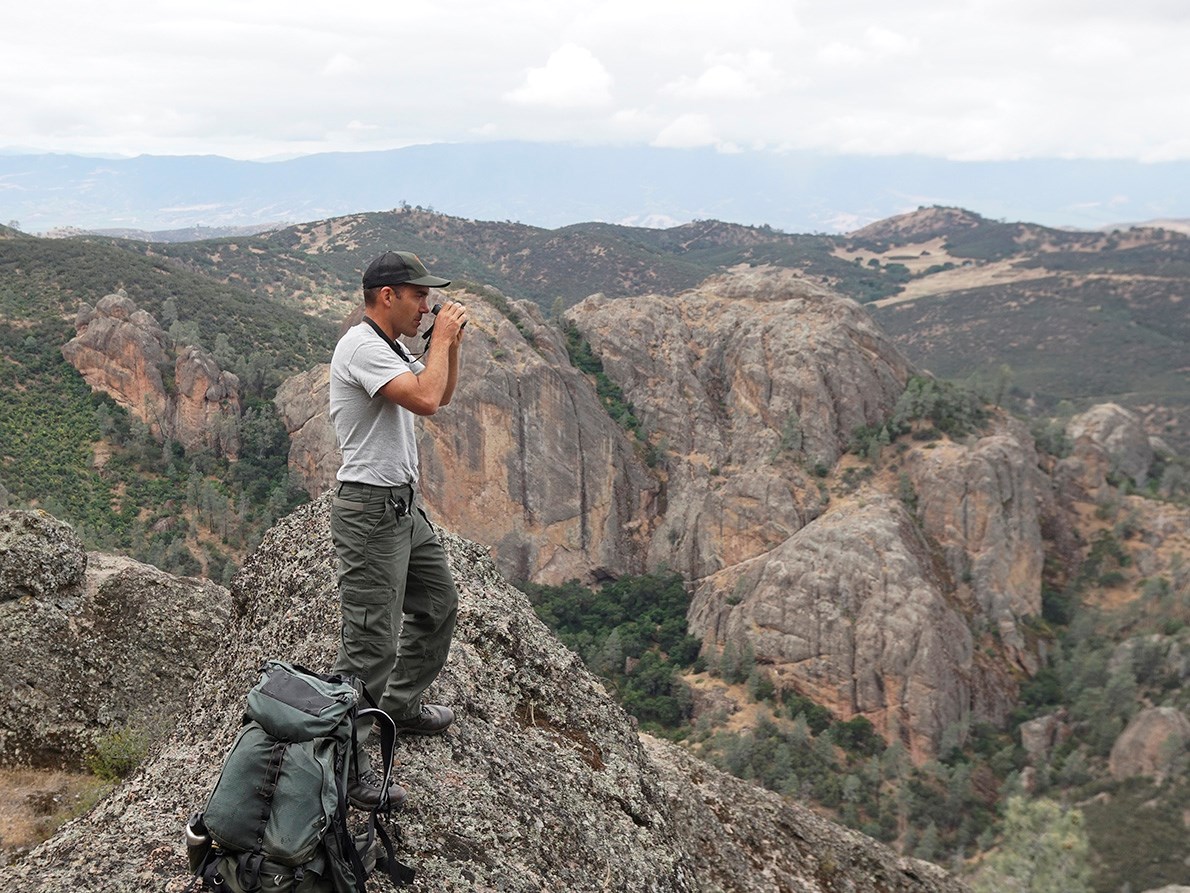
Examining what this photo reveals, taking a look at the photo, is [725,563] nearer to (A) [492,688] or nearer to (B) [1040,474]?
(B) [1040,474]

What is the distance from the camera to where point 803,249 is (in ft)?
573

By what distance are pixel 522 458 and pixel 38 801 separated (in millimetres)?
45090

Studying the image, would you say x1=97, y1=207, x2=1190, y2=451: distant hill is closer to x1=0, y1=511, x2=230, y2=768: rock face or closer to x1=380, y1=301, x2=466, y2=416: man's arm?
x1=0, y1=511, x2=230, y2=768: rock face

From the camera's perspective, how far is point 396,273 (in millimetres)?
4492

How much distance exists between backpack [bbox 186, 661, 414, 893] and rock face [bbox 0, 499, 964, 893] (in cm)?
86

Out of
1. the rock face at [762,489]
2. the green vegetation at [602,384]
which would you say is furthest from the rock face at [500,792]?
the green vegetation at [602,384]

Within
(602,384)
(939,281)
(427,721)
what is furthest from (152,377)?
(939,281)

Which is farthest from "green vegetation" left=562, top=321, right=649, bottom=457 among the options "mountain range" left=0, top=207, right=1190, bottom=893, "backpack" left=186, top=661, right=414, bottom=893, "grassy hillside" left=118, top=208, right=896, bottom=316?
"backpack" left=186, top=661, right=414, bottom=893

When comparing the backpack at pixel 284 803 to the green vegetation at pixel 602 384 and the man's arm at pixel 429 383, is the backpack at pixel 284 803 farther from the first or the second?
the green vegetation at pixel 602 384

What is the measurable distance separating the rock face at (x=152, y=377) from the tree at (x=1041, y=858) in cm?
4617

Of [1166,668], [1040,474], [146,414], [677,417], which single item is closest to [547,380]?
[677,417]

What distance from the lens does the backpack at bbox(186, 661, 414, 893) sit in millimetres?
3277

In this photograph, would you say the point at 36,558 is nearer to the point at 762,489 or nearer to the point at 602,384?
the point at 762,489

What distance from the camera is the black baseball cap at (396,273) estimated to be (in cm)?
448
